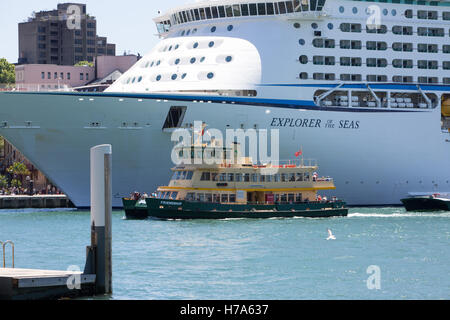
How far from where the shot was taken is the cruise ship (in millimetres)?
44281

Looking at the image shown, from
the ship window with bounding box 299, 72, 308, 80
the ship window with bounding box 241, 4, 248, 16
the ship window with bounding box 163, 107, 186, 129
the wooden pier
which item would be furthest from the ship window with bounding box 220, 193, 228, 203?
the wooden pier

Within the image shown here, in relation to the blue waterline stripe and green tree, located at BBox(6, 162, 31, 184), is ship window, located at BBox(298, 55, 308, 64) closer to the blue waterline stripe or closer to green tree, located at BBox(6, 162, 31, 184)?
the blue waterline stripe

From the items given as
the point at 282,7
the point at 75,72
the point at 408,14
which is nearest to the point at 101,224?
the point at 282,7

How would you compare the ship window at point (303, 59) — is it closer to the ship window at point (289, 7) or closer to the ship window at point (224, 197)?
the ship window at point (289, 7)

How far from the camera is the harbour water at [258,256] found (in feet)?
80.3

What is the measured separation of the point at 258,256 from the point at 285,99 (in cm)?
1794

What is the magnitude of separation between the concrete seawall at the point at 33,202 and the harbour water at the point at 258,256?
16.4 metres

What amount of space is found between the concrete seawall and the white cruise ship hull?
49.6 ft

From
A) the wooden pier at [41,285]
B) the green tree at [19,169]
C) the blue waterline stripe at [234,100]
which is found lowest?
the wooden pier at [41,285]

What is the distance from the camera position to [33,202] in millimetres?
61562

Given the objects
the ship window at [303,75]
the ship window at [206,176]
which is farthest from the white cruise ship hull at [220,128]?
the ship window at [206,176]
